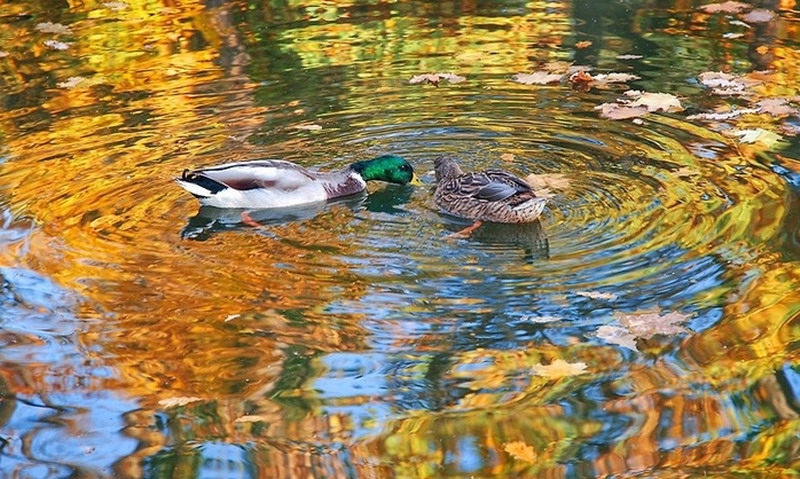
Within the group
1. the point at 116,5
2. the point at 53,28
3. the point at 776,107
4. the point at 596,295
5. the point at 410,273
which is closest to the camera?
the point at 596,295

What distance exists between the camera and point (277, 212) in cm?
830

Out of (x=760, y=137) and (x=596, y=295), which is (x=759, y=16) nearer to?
(x=760, y=137)

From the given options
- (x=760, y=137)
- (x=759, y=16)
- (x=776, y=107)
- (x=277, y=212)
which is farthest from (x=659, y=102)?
(x=277, y=212)

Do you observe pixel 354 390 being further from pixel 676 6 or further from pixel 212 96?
pixel 676 6

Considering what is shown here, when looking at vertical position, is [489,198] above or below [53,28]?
above

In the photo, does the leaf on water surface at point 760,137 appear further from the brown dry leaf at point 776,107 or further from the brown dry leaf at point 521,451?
the brown dry leaf at point 521,451

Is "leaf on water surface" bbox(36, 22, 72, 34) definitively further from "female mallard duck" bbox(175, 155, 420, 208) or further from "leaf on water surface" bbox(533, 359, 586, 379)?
"leaf on water surface" bbox(533, 359, 586, 379)

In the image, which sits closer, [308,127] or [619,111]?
[619,111]

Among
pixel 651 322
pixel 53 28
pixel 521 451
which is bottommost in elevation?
pixel 53 28

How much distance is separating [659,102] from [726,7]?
3.55 metres

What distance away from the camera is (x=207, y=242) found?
7.50m

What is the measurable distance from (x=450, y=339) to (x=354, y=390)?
664 millimetres

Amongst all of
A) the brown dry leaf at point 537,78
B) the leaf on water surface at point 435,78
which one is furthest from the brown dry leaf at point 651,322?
the leaf on water surface at point 435,78

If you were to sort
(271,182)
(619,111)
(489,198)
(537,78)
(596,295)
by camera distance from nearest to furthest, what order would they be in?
(596,295), (489,198), (271,182), (619,111), (537,78)
